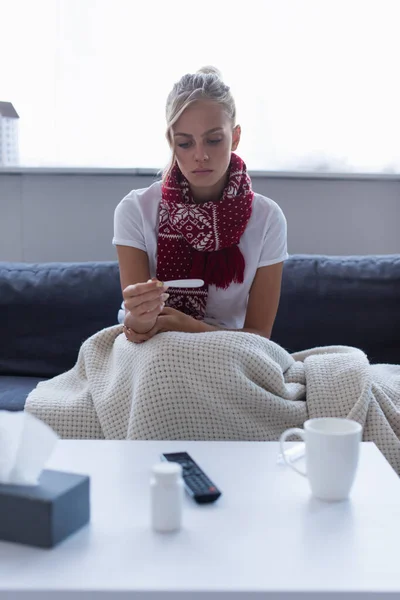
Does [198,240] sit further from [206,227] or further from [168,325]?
[168,325]

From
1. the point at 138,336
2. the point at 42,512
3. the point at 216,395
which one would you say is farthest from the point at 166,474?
the point at 138,336

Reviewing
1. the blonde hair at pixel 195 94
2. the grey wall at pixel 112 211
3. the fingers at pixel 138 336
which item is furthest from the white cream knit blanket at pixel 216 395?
the grey wall at pixel 112 211

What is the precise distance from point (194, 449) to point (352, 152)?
4.94 ft

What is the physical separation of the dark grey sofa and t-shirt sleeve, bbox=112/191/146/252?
0.29 metres

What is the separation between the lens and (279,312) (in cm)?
188

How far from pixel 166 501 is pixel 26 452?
164 mm

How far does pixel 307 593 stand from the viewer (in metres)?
0.66

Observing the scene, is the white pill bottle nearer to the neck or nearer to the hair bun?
the neck

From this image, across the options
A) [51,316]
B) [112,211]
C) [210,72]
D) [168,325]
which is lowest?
[51,316]

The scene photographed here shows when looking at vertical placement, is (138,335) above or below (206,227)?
below

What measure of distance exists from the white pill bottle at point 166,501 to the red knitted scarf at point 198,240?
0.87 metres

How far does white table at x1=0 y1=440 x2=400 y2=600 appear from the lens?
2.18 ft

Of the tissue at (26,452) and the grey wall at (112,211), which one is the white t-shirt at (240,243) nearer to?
the grey wall at (112,211)

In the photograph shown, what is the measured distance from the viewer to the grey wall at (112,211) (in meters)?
2.28
